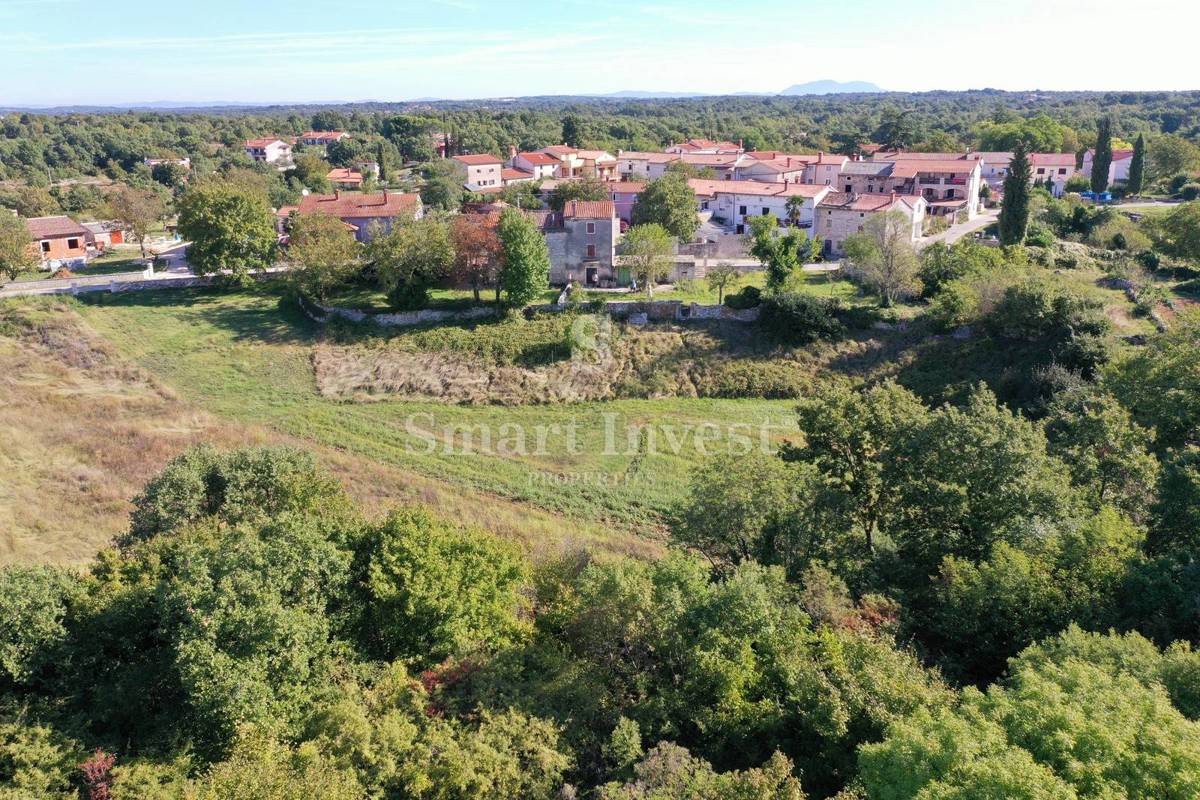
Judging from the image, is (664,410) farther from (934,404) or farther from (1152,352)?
(1152,352)

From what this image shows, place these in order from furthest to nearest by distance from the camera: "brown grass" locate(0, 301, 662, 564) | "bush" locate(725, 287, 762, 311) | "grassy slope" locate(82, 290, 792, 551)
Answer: "bush" locate(725, 287, 762, 311) → "grassy slope" locate(82, 290, 792, 551) → "brown grass" locate(0, 301, 662, 564)

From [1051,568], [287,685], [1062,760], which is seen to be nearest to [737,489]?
[1051,568]

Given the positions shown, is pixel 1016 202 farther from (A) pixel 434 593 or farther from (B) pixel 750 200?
(A) pixel 434 593

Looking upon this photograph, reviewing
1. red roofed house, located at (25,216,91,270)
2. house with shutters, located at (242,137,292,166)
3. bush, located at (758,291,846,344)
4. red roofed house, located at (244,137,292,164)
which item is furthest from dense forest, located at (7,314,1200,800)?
red roofed house, located at (244,137,292,164)

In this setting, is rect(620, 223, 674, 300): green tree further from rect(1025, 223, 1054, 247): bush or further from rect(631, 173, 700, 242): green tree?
rect(1025, 223, 1054, 247): bush

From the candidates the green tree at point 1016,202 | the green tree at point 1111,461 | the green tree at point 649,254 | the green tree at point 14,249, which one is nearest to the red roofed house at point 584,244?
the green tree at point 649,254

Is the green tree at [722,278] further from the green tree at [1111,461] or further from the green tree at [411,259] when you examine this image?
the green tree at [1111,461]
